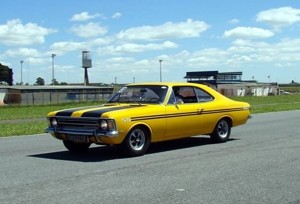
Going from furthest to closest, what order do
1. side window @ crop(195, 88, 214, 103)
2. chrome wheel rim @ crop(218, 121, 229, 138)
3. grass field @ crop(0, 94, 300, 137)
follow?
1. grass field @ crop(0, 94, 300, 137)
2. chrome wheel rim @ crop(218, 121, 229, 138)
3. side window @ crop(195, 88, 214, 103)

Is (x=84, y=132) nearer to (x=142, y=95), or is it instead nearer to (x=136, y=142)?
(x=136, y=142)

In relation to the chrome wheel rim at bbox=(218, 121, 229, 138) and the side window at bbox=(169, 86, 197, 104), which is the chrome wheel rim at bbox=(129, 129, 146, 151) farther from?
the chrome wheel rim at bbox=(218, 121, 229, 138)

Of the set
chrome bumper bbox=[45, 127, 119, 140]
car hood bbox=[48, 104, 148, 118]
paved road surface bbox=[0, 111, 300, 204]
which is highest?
car hood bbox=[48, 104, 148, 118]

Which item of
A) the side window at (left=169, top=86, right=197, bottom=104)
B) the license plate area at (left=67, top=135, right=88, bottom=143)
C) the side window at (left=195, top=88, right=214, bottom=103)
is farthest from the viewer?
the side window at (left=195, top=88, right=214, bottom=103)

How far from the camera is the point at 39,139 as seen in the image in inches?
549

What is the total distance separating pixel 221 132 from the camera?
12.6 metres

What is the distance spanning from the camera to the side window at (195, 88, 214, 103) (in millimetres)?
11961

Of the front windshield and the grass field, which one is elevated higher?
the front windshield

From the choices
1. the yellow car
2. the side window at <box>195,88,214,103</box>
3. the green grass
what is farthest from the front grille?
the green grass

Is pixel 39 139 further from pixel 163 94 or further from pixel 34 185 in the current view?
pixel 34 185

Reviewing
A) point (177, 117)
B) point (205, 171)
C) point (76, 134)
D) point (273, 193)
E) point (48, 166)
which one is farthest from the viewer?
point (177, 117)

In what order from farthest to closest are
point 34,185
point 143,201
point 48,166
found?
point 48,166 < point 34,185 < point 143,201

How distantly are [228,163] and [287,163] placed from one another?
42.9 inches

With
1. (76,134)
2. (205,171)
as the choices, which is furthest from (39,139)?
(205,171)
